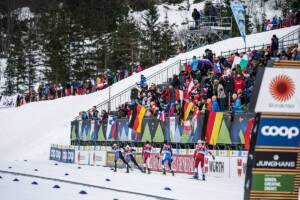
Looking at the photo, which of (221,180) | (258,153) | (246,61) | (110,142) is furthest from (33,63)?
(258,153)

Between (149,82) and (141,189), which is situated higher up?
(149,82)

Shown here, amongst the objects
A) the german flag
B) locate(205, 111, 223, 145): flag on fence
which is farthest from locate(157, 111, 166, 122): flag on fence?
locate(205, 111, 223, 145): flag on fence

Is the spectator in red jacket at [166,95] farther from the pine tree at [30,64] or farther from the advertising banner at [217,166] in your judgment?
the pine tree at [30,64]

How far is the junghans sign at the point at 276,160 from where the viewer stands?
10.5 meters

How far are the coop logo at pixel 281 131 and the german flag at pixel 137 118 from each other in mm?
21803

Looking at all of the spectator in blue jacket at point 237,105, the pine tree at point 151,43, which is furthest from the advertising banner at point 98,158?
the pine tree at point 151,43

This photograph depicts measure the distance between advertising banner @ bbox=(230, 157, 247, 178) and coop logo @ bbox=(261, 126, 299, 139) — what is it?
1271 cm

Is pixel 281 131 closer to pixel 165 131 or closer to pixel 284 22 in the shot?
pixel 165 131

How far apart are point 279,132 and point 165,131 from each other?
760 inches

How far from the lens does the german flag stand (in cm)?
3231

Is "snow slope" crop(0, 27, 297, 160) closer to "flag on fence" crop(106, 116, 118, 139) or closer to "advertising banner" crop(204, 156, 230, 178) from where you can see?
"flag on fence" crop(106, 116, 118, 139)

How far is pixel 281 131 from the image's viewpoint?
10.6 metres

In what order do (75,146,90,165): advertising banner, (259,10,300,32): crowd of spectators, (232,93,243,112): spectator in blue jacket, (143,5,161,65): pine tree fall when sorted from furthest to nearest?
(143,5,161,65): pine tree, (259,10,300,32): crowd of spectators, (75,146,90,165): advertising banner, (232,93,243,112): spectator in blue jacket

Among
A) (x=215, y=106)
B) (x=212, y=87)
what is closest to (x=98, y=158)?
(x=212, y=87)
